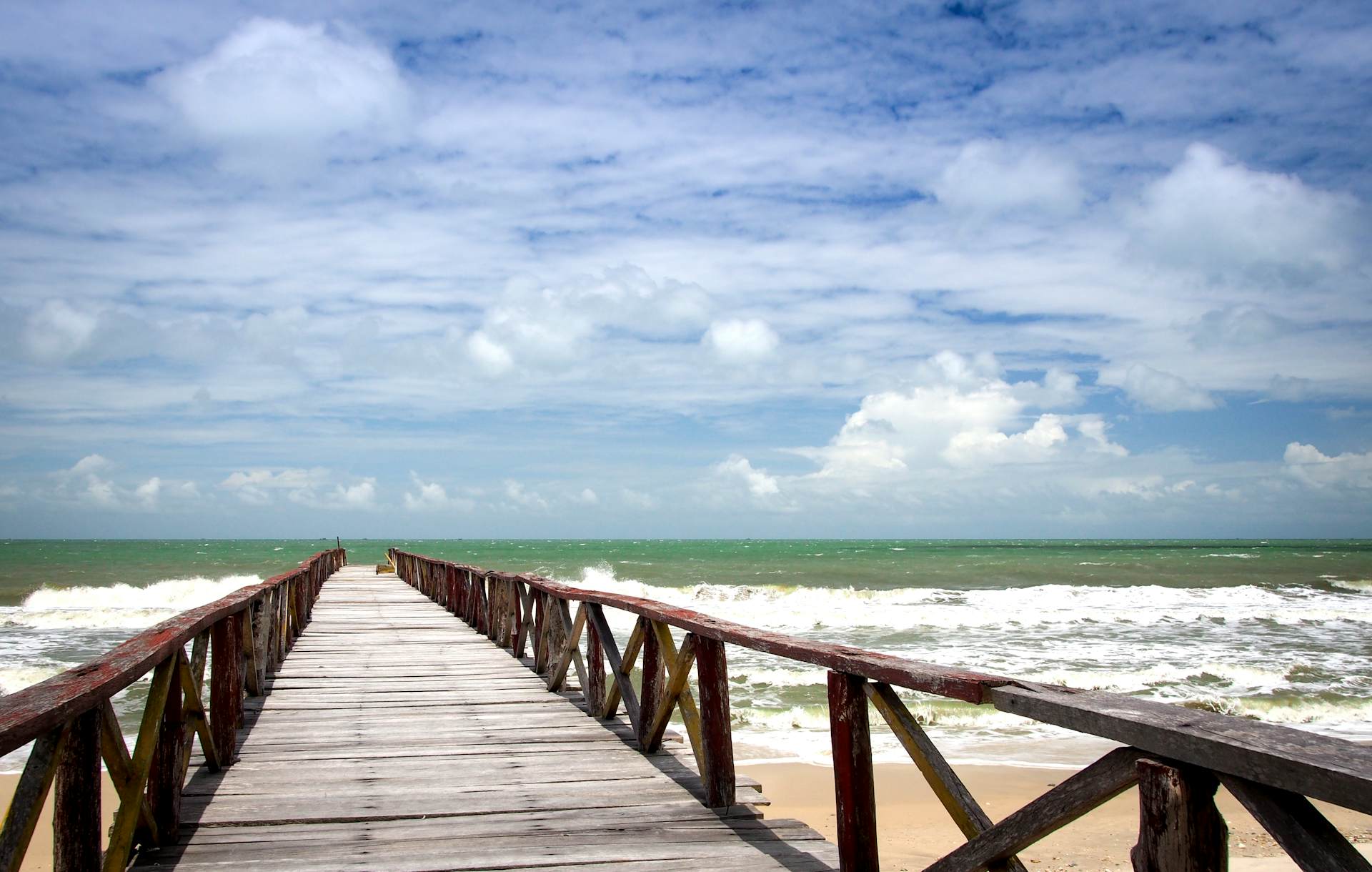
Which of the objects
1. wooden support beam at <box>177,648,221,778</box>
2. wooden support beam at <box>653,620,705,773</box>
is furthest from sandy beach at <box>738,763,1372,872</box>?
wooden support beam at <box>177,648,221,778</box>

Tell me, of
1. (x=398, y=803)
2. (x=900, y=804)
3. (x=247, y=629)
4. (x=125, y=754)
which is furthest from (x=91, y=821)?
(x=900, y=804)

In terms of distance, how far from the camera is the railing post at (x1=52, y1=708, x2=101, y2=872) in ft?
8.91

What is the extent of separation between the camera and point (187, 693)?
4012mm

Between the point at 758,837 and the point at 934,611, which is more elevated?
the point at 758,837

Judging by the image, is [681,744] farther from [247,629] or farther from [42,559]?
[42,559]

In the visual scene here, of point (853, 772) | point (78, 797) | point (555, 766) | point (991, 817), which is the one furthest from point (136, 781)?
point (991, 817)

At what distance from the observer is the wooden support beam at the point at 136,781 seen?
3100 mm

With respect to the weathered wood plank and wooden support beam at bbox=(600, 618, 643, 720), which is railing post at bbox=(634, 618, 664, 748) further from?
the weathered wood plank

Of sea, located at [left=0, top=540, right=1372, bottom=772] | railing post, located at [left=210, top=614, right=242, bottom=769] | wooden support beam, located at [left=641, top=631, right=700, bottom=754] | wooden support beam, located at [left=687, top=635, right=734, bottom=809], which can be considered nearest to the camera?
wooden support beam, located at [left=687, top=635, right=734, bottom=809]

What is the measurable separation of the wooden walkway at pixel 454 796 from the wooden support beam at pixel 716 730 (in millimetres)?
90

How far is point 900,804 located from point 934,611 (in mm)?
20324

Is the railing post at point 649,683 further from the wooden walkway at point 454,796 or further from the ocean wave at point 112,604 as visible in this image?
the ocean wave at point 112,604

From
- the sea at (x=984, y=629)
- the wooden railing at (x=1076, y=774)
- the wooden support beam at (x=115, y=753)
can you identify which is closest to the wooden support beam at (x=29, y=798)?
the wooden support beam at (x=115, y=753)

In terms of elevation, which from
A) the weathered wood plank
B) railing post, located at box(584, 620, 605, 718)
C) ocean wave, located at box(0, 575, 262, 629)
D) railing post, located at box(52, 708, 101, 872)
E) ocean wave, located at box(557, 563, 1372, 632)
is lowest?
ocean wave, located at box(557, 563, 1372, 632)
